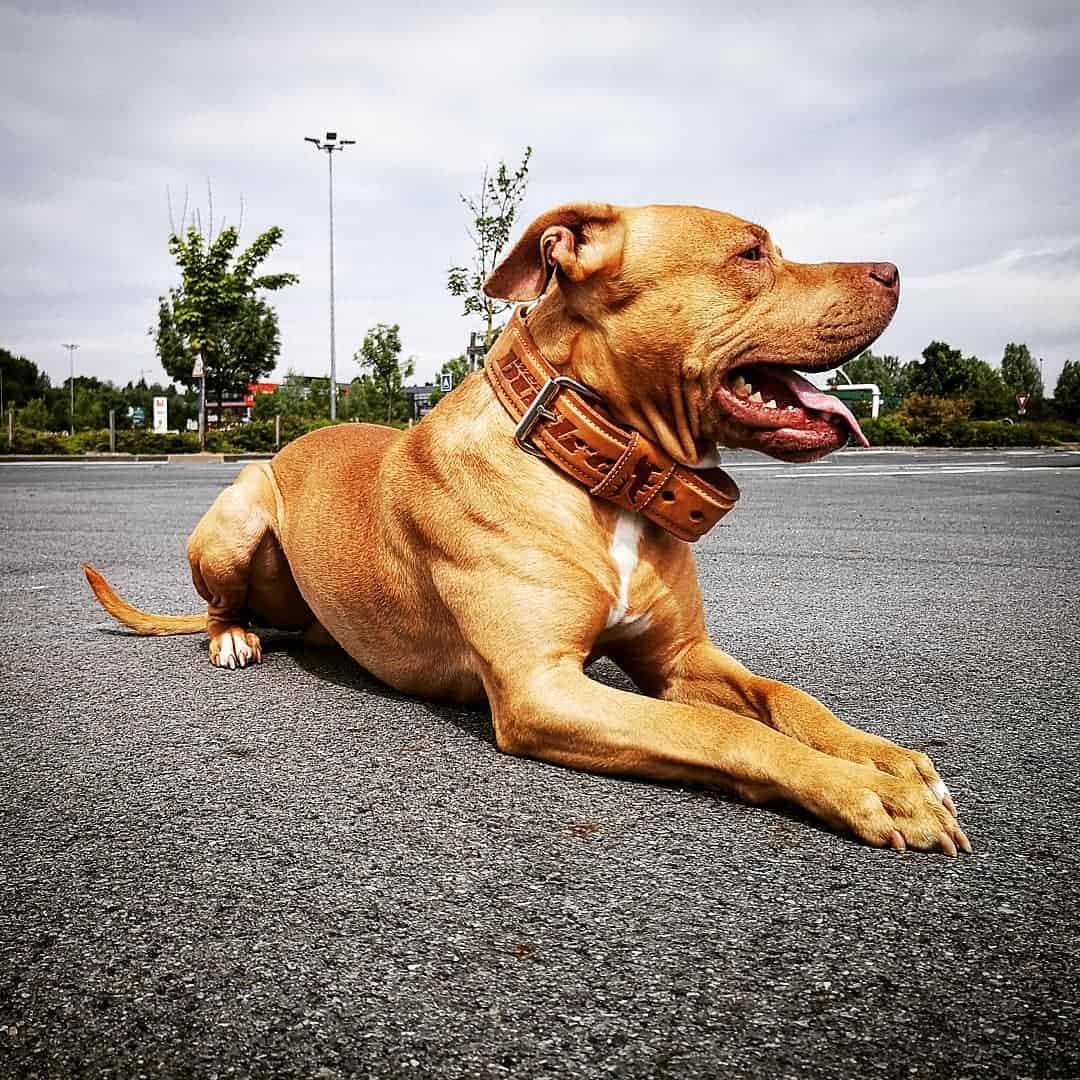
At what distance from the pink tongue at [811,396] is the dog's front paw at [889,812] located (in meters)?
1.02

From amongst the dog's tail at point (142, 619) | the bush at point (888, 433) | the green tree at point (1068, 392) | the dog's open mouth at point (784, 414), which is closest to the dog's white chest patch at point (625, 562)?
the dog's open mouth at point (784, 414)

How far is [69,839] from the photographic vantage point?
1.96 meters

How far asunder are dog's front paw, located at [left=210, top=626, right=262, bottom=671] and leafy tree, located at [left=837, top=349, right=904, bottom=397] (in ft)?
311

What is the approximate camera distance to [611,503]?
8.72ft

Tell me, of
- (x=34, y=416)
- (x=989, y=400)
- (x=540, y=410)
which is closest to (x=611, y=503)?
(x=540, y=410)

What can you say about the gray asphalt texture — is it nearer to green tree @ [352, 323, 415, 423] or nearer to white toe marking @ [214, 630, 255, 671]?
white toe marking @ [214, 630, 255, 671]

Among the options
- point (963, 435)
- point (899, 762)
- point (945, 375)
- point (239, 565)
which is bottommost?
point (899, 762)

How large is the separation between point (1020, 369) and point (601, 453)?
109275 mm

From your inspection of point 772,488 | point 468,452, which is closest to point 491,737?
point 468,452

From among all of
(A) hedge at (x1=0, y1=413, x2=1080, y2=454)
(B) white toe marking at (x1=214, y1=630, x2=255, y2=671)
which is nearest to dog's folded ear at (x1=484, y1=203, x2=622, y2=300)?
(B) white toe marking at (x1=214, y1=630, x2=255, y2=671)

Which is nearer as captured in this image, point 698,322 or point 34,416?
point 698,322

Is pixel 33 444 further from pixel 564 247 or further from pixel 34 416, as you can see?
pixel 564 247

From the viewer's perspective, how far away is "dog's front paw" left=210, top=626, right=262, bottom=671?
3551 mm

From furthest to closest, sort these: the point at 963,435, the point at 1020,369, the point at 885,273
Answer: the point at 1020,369, the point at 963,435, the point at 885,273
